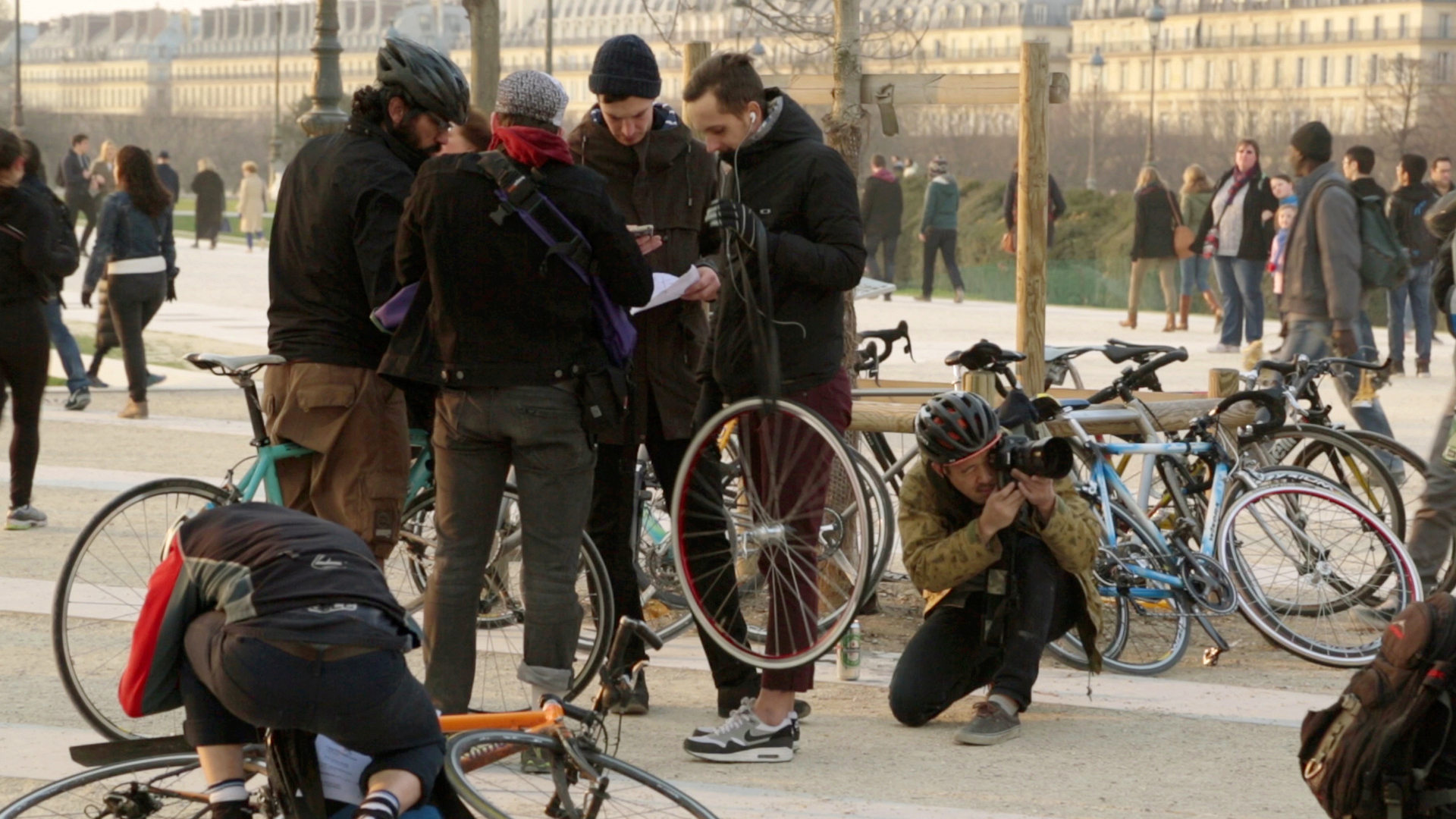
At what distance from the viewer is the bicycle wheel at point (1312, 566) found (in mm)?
7109

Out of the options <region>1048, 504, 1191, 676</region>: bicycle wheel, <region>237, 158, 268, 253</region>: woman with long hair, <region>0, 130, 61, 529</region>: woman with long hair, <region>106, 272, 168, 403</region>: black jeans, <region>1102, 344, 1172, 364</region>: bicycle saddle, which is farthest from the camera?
<region>237, 158, 268, 253</region>: woman with long hair

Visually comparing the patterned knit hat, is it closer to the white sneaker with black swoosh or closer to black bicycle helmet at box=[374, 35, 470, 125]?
black bicycle helmet at box=[374, 35, 470, 125]

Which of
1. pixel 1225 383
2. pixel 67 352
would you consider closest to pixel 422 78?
pixel 1225 383

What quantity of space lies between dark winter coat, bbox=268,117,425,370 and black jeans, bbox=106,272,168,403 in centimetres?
763

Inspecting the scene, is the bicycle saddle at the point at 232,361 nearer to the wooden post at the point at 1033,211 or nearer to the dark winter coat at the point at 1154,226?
the wooden post at the point at 1033,211

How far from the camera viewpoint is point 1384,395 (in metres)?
15.2

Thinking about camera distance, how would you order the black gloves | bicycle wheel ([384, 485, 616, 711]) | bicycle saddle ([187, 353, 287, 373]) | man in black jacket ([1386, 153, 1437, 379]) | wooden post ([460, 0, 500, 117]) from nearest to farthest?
the black gloves < bicycle saddle ([187, 353, 287, 373]) < bicycle wheel ([384, 485, 616, 711]) < wooden post ([460, 0, 500, 117]) < man in black jacket ([1386, 153, 1437, 379])

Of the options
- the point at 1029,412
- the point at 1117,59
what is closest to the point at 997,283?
the point at 1029,412

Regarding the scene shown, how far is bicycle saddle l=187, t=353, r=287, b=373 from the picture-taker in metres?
5.70

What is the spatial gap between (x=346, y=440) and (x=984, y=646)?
82.3 inches

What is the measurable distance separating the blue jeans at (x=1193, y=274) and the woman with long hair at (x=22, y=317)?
1520 centimetres

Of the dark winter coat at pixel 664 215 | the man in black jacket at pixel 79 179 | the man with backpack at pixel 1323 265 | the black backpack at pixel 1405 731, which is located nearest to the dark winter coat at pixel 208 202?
the man in black jacket at pixel 79 179

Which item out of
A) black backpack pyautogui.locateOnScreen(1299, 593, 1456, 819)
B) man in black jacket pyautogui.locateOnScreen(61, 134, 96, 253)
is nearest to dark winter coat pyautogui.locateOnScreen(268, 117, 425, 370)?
black backpack pyautogui.locateOnScreen(1299, 593, 1456, 819)

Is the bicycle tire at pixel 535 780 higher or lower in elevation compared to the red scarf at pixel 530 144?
lower
